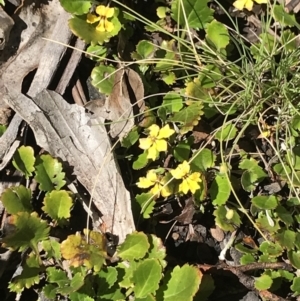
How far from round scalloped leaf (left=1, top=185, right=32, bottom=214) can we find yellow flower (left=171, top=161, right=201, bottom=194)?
1.38 ft

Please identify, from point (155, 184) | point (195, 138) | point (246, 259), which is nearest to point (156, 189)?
point (155, 184)

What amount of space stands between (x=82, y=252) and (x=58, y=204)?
0.55 feet

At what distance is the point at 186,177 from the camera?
5.57 feet

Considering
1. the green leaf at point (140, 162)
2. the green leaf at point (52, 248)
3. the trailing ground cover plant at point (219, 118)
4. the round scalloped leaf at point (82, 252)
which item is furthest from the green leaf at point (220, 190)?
the green leaf at point (52, 248)

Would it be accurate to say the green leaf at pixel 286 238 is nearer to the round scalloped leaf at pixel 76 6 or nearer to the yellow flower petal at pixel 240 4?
the yellow flower petal at pixel 240 4

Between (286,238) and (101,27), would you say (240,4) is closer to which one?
(101,27)

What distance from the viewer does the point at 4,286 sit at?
1695 mm

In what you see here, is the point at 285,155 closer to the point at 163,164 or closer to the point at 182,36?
the point at 163,164

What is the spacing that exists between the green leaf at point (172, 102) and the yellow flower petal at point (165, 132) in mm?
99

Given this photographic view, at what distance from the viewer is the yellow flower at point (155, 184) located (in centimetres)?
170

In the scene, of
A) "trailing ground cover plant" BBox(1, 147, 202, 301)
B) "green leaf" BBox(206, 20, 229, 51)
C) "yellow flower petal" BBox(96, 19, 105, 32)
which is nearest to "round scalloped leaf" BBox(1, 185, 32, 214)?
"trailing ground cover plant" BBox(1, 147, 202, 301)

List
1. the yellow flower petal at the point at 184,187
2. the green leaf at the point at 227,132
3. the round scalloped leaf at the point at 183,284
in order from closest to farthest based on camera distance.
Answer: the round scalloped leaf at the point at 183,284 → the yellow flower petal at the point at 184,187 → the green leaf at the point at 227,132

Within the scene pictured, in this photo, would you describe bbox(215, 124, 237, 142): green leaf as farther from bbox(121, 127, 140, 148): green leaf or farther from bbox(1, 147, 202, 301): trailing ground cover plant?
bbox(1, 147, 202, 301): trailing ground cover plant

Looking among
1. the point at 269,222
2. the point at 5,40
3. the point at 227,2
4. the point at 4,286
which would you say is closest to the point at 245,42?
the point at 227,2
